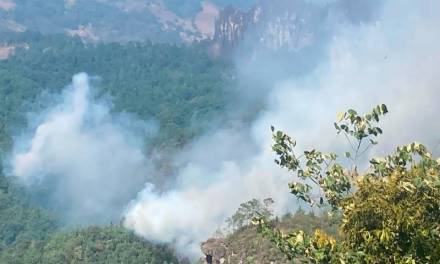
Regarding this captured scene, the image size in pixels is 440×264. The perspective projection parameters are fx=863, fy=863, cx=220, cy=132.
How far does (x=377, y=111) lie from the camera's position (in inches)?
403

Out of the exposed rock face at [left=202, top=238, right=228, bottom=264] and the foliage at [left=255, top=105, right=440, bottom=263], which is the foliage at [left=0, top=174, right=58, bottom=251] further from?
the foliage at [left=255, top=105, right=440, bottom=263]

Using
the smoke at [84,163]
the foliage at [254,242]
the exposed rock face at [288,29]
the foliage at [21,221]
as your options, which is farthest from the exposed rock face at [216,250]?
the exposed rock face at [288,29]

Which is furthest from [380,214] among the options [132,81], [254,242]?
[132,81]

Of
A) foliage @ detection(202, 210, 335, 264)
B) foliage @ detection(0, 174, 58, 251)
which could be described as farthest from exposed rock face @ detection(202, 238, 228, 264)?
foliage @ detection(0, 174, 58, 251)

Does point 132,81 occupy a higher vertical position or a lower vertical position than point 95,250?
higher

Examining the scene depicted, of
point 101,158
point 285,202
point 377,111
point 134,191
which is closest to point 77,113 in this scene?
point 101,158

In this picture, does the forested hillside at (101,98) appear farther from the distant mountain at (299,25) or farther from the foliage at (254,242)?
the foliage at (254,242)

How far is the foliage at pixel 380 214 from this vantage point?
30.3 ft

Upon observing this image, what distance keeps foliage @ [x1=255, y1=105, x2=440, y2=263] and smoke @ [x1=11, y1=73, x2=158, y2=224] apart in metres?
83.6

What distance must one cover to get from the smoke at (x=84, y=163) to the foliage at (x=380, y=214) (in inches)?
3289

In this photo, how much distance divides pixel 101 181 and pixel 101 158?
5234 millimetres

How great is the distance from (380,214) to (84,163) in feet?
338

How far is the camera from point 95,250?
75.6 metres

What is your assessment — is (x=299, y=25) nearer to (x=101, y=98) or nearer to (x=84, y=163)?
(x=101, y=98)
